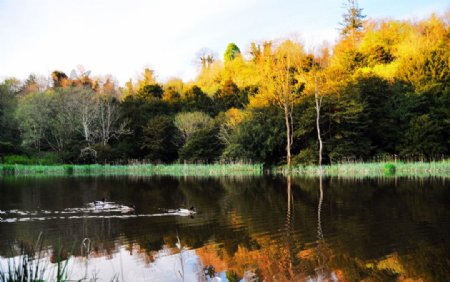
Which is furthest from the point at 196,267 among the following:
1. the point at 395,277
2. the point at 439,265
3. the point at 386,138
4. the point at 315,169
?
the point at 386,138

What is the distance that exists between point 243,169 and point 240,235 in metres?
22.2

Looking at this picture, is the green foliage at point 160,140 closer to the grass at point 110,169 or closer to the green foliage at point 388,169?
the grass at point 110,169

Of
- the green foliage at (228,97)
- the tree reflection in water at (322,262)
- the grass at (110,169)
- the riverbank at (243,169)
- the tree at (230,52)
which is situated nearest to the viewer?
the tree reflection in water at (322,262)

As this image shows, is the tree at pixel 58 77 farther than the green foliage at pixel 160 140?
Yes

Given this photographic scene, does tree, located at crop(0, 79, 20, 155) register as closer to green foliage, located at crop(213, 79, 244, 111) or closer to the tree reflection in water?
green foliage, located at crop(213, 79, 244, 111)

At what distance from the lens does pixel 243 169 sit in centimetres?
3225

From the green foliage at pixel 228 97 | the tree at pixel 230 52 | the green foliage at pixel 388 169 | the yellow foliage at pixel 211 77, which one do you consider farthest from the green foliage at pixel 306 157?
the tree at pixel 230 52

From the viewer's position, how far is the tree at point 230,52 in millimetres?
65613

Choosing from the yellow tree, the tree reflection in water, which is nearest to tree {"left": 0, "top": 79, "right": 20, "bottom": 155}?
the yellow tree

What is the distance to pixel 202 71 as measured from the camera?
6550 centimetres

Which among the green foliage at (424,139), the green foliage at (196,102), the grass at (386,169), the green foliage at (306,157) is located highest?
the green foliage at (196,102)

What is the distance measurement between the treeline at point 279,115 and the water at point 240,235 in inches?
572

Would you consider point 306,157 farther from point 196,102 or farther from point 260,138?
point 196,102

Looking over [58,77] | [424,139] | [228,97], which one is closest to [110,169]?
[228,97]
